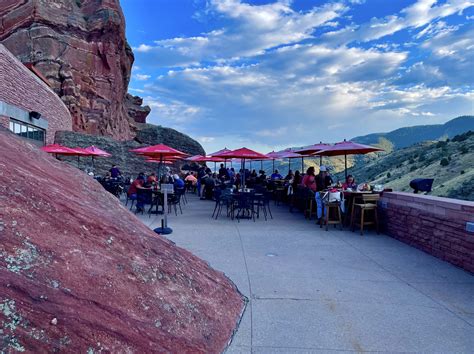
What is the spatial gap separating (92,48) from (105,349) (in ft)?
130

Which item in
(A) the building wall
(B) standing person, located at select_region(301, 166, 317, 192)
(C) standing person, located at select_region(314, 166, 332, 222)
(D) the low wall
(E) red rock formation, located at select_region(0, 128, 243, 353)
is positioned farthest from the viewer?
(A) the building wall

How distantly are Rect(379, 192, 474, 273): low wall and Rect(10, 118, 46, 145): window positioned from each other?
1397cm

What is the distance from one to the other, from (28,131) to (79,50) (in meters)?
21.2

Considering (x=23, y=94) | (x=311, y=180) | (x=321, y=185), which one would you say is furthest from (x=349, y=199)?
(x=23, y=94)

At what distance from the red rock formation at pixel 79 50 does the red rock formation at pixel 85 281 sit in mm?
32832

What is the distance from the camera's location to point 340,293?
4438 millimetres

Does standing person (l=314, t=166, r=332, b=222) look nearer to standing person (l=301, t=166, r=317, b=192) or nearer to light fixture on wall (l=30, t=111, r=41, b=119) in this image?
standing person (l=301, t=166, r=317, b=192)

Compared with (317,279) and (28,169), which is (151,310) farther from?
(317,279)

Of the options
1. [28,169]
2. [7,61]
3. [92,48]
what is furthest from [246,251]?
[92,48]

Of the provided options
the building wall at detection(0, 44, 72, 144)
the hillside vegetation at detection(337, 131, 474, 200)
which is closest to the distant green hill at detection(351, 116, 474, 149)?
the hillside vegetation at detection(337, 131, 474, 200)

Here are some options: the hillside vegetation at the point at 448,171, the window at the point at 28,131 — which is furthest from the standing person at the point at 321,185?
the hillside vegetation at the point at 448,171

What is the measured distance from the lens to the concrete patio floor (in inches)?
128

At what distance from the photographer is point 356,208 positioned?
8.86 metres

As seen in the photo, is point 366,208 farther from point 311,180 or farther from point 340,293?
point 340,293
